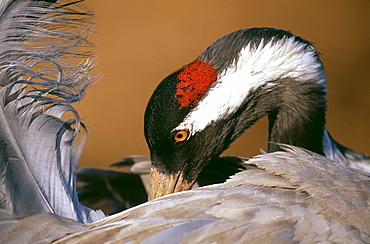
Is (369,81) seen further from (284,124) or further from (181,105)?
(181,105)

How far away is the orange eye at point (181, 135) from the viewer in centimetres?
147

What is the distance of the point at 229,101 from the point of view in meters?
1.56

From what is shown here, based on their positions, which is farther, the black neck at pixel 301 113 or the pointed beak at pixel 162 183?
the black neck at pixel 301 113

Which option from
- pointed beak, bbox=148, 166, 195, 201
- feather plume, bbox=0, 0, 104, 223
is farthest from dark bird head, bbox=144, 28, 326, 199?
feather plume, bbox=0, 0, 104, 223

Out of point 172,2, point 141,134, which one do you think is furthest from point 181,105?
point 172,2

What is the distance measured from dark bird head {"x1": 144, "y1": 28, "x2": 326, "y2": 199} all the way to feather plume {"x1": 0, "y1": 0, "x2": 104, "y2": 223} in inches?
9.8

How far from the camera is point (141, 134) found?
332cm

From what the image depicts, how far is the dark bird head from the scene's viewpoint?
1.47 metres

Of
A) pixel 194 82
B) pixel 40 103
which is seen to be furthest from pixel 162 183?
pixel 40 103

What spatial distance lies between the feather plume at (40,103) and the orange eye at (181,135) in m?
0.29

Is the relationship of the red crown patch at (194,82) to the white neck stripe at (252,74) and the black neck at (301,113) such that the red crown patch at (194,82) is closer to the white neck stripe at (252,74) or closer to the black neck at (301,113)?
the white neck stripe at (252,74)

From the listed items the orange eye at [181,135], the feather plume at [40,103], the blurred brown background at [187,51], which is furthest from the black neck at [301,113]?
the blurred brown background at [187,51]

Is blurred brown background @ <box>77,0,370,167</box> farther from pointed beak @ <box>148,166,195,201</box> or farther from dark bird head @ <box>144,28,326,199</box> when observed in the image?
pointed beak @ <box>148,166,195,201</box>

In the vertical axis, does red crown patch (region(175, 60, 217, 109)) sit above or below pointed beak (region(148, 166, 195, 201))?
above
